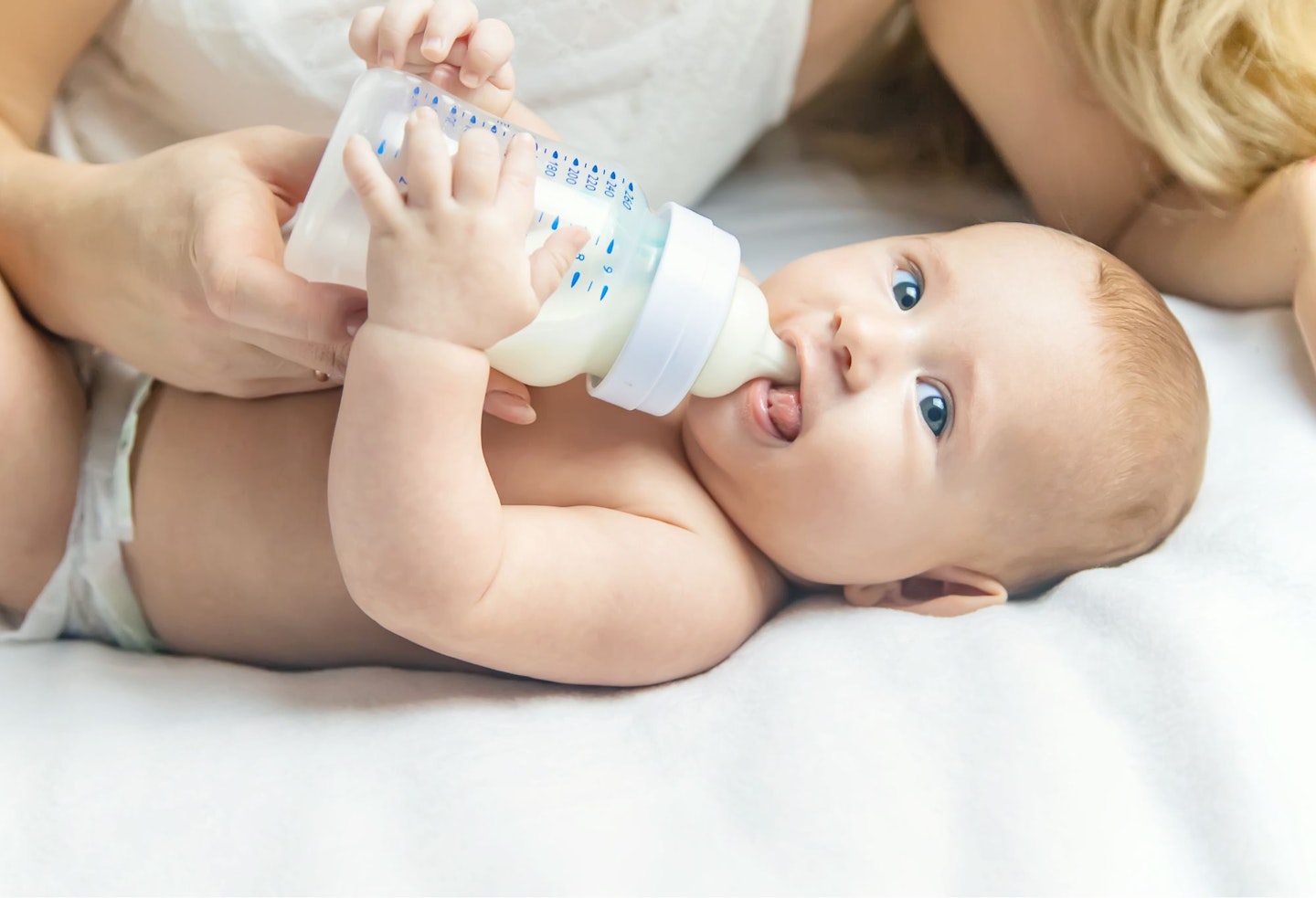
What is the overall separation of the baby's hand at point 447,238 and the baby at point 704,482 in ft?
0.67

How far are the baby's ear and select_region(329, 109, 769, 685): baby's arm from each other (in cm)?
17

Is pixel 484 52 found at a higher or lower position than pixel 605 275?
higher

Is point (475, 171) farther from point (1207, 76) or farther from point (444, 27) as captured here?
point (1207, 76)

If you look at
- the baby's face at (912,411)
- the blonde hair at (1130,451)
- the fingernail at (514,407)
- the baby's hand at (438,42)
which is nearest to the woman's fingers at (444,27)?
the baby's hand at (438,42)

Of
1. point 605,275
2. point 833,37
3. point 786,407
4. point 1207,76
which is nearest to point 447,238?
point 605,275

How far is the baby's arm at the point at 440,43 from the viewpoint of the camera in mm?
805

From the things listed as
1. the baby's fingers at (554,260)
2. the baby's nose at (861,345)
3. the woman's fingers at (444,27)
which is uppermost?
the woman's fingers at (444,27)

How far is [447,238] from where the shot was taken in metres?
0.66

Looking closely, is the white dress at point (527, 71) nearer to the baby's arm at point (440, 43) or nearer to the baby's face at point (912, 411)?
the baby's arm at point (440, 43)

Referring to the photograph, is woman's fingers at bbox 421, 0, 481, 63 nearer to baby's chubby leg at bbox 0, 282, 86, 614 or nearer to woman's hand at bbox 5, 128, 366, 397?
woman's hand at bbox 5, 128, 366, 397

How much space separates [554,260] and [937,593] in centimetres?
57

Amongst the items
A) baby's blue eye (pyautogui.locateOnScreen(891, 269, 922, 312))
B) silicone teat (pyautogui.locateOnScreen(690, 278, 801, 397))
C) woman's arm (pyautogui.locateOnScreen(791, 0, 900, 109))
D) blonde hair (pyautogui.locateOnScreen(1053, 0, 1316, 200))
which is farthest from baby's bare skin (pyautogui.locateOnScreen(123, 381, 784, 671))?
blonde hair (pyautogui.locateOnScreen(1053, 0, 1316, 200))

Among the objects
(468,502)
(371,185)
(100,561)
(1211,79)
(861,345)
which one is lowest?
(100,561)

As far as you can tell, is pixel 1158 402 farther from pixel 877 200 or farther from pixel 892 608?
pixel 877 200
